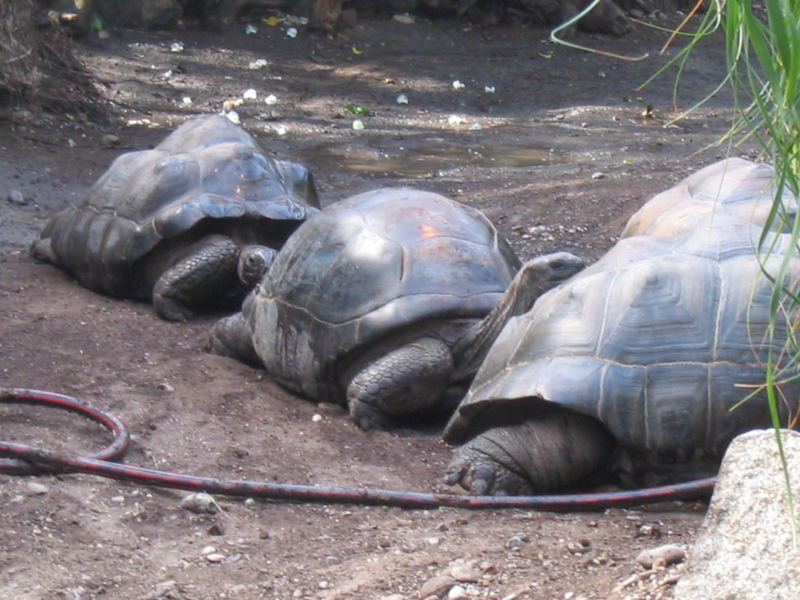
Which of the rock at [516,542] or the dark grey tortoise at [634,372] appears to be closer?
the rock at [516,542]

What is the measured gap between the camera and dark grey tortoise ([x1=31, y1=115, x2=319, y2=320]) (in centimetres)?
624

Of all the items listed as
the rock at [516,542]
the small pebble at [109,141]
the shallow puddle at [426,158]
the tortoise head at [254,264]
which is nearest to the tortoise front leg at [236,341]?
the tortoise head at [254,264]

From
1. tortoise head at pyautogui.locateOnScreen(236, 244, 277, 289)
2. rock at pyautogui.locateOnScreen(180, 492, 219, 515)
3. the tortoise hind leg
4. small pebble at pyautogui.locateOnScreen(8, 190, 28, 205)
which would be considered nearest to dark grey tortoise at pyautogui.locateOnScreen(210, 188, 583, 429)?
the tortoise hind leg

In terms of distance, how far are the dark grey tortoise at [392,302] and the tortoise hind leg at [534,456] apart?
0.61 meters

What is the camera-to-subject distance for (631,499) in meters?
3.53

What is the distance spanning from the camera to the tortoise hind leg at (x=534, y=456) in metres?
3.76

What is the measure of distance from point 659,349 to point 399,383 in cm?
119

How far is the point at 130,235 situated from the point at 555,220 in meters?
2.43

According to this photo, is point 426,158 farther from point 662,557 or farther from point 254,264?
point 662,557

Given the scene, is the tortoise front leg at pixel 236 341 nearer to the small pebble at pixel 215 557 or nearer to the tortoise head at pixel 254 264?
the tortoise head at pixel 254 264

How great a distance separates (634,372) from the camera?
3.60m

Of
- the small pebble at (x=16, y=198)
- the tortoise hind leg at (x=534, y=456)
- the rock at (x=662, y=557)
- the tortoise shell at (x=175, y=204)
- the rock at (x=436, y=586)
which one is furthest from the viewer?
the small pebble at (x=16, y=198)

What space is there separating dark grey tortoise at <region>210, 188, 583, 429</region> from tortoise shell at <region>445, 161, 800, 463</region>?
450 mm

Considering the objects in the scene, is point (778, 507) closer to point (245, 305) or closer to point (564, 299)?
point (564, 299)
